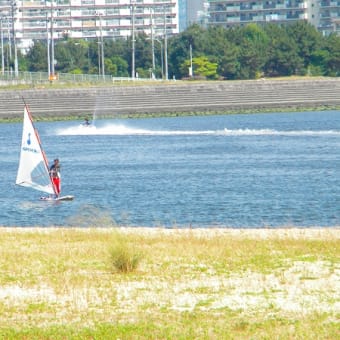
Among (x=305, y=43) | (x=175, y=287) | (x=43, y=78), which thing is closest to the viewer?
(x=175, y=287)

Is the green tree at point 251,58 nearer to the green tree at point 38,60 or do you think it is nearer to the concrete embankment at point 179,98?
the concrete embankment at point 179,98

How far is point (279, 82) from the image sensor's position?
12231 cm

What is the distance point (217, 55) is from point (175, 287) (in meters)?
137

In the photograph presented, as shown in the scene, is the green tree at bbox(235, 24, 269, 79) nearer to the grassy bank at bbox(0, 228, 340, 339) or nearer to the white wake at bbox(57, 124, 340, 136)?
the white wake at bbox(57, 124, 340, 136)

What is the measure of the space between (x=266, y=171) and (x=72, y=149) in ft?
76.0

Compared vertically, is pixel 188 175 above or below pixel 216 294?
below

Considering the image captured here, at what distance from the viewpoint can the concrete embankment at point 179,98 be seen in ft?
389

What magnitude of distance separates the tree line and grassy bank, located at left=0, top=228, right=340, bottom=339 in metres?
120

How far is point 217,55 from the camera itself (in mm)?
156875

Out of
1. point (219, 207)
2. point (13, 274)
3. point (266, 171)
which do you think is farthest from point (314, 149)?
point (13, 274)

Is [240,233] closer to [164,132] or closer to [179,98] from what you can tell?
[164,132]

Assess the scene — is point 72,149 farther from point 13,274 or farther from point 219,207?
point 13,274

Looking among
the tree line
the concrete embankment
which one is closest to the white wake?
the concrete embankment

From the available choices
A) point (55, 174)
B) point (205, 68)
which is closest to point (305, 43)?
point (205, 68)
